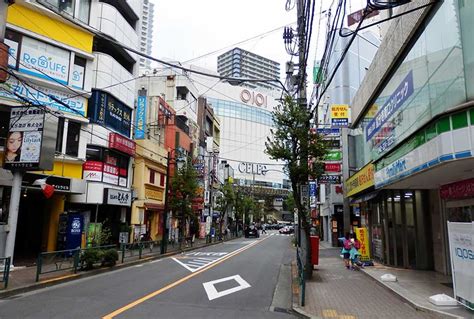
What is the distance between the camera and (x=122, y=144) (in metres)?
26.9

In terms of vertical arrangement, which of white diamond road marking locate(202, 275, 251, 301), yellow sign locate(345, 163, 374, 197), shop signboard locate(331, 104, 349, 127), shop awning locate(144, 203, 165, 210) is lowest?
white diamond road marking locate(202, 275, 251, 301)

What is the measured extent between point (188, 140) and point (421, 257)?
31.1 meters

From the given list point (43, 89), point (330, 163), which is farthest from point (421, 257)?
point (43, 89)

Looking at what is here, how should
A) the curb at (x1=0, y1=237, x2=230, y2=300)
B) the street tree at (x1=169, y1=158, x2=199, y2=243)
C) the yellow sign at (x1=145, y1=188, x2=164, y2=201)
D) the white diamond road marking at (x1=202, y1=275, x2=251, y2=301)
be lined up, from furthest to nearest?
1. the yellow sign at (x1=145, y1=188, x2=164, y2=201)
2. the street tree at (x1=169, y1=158, x2=199, y2=243)
3. the white diamond road marking at (x1=202, y1=275, x2=251, y2=301)
4. the curb at (x1=0, y1=237, x2=230, y2=300)

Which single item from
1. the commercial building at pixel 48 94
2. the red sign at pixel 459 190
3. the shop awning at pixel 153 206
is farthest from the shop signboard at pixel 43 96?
the red sign at pixel 459 190

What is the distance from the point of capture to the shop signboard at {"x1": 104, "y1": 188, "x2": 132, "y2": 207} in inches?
968

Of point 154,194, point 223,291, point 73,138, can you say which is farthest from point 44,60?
point 154,194

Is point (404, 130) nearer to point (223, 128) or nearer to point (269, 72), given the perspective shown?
point (269, 72)

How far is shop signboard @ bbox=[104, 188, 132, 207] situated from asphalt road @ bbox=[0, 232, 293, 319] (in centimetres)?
814

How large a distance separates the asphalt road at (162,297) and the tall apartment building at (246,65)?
25.9ft

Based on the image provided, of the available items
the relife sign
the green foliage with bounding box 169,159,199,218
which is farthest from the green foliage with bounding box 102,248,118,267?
the relife sign

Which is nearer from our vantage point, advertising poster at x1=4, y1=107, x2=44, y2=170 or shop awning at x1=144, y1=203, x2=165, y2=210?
advertising poster at x1=4, y1=107, x2=44, y2=170

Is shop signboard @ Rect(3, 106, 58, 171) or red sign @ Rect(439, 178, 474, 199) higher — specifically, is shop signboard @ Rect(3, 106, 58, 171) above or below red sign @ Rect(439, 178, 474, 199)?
above

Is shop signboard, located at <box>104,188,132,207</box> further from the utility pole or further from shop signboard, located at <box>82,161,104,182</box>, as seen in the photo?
the utility pole
